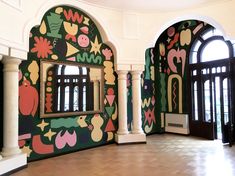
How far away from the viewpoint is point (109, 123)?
18.0ft

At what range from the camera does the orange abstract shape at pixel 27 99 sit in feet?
13.2

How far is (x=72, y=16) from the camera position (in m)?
4.87

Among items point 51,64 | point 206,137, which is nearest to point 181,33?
point 206,137

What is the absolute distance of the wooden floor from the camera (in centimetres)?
349

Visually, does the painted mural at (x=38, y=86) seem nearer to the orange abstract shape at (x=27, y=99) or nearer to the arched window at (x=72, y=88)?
the orange abstract shape at (x=27, y=99)

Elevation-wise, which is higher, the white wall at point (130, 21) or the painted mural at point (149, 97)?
the white wall at point (130, 21)

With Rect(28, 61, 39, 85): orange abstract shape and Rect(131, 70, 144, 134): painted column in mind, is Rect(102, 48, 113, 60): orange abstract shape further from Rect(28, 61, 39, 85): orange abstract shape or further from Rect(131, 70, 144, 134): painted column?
Rect(28, 61, 39, 85): orange abstract shape

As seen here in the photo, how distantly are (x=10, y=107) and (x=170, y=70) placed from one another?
4888mm

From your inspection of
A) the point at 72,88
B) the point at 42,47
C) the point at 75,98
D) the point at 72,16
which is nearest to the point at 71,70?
the point at 72,88

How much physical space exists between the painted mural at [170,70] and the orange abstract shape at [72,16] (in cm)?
254

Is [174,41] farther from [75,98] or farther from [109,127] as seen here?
[75,98]

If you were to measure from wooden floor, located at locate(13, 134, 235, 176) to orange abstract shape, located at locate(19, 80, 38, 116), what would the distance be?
3.20 ft

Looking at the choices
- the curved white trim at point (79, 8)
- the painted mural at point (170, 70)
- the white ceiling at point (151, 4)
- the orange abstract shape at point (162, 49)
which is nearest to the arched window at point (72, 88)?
the curved white trim at point (79, 8)

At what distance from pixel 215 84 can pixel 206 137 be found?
4.80 ft
